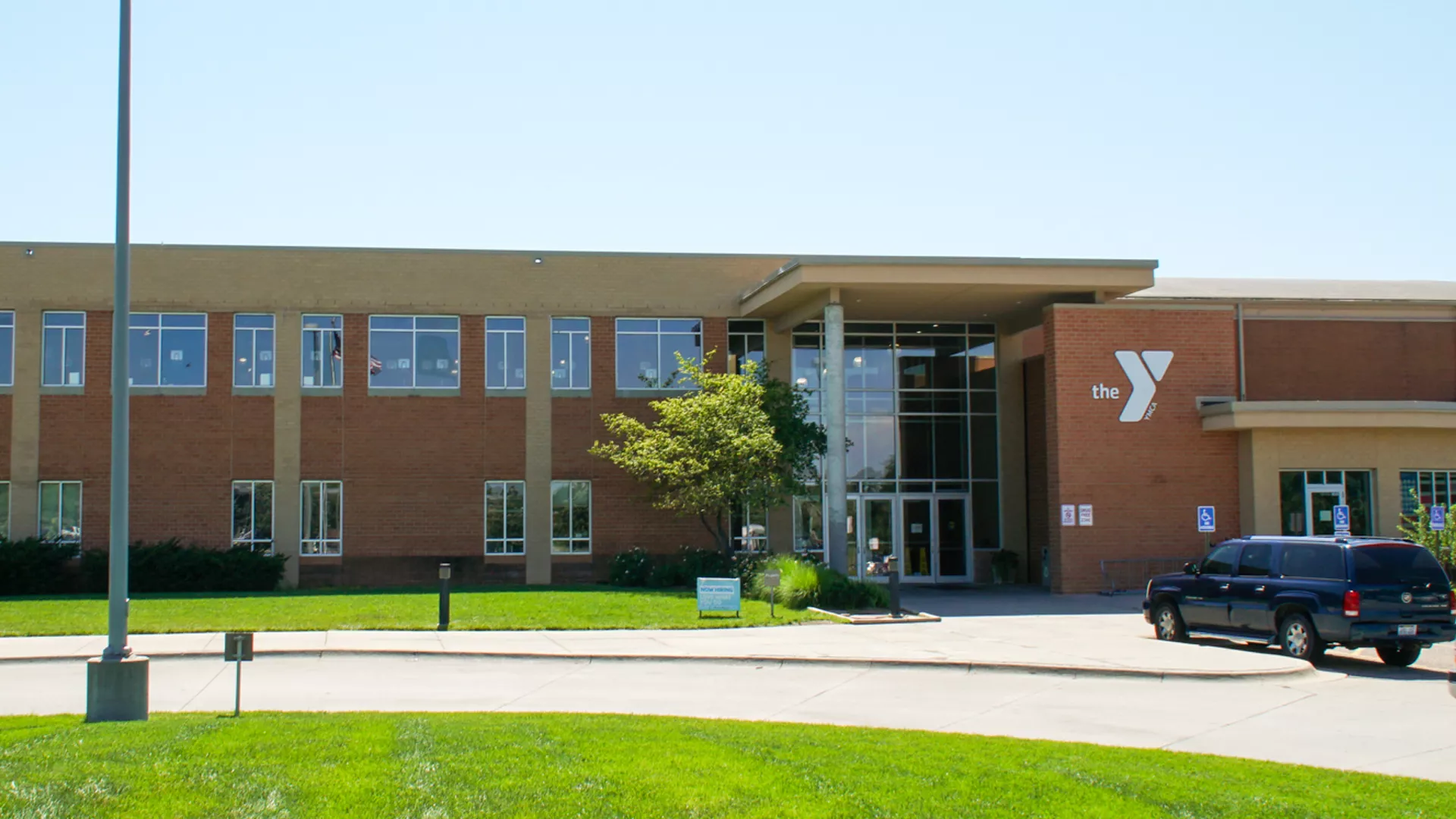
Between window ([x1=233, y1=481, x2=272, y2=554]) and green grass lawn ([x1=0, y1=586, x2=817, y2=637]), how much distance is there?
2.90 m

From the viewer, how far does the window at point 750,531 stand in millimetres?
32500

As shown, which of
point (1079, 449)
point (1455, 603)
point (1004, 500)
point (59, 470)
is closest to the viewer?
point (1455, 603)

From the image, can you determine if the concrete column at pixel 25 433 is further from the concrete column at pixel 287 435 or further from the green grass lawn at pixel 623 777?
the green grass lawn at pixel 623 777

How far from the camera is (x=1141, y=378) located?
29.6m

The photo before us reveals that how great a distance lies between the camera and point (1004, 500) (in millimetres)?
34438

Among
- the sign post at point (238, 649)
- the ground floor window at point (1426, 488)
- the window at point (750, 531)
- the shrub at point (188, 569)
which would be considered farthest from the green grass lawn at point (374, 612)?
the ground floor window at point (1426, 488)

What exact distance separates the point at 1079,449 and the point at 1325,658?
10.9m

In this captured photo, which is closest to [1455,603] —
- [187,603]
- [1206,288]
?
[1206,288]

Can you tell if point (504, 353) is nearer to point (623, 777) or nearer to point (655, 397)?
point (655, 397)

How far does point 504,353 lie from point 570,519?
4.32m

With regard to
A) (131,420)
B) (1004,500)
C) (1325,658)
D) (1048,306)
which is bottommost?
(1325,658)

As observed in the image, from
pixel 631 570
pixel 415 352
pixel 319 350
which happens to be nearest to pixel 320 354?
pixel 319 350

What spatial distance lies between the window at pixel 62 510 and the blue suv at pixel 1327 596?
81.2 ft

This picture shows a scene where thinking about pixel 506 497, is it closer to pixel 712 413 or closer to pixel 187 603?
pixel 712 413
